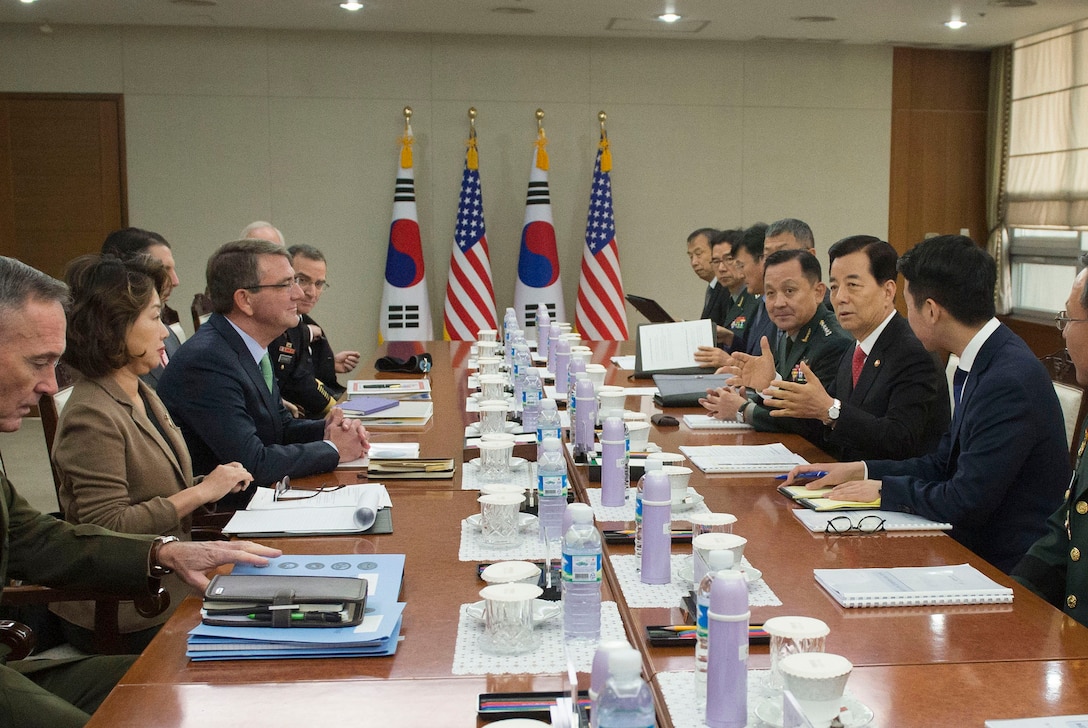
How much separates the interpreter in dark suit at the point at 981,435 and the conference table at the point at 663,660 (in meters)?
0.19

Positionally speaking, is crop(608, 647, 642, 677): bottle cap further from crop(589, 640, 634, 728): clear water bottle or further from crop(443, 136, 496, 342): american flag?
crop(443, 136, 496, 342): american flag

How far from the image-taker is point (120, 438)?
2.57 m

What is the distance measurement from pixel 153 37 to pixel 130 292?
20.2 ft

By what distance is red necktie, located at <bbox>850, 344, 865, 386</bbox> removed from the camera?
3600 mm

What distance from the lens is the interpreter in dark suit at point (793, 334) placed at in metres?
3.89

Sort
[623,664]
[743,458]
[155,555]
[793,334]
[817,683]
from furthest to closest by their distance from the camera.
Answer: [793,334], [743,458], [155,555], [817,683], [623,664]

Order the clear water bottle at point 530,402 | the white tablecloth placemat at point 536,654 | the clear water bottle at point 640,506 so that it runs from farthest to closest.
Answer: the clear water bottle at point 530,402 < the clear water bottle at point 640,506 < the white tablecloth placemat at point 536,654

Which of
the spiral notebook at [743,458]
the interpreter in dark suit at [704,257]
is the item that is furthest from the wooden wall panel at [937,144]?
the spiral notebook at [743,458]

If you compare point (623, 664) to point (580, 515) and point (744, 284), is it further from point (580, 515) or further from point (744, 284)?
point (744, 284)

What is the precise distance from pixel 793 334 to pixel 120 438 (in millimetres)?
2638

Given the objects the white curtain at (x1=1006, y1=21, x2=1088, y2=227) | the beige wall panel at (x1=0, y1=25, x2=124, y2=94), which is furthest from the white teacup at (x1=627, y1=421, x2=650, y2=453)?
the beige wall panel at (x1=0, y1=25, x2=124, y2=94)

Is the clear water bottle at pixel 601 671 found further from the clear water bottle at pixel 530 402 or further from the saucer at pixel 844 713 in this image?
the clear water bottle at pixel 530 402

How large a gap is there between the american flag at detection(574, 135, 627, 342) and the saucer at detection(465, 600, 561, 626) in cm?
643

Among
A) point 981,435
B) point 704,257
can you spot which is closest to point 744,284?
point 704,257
